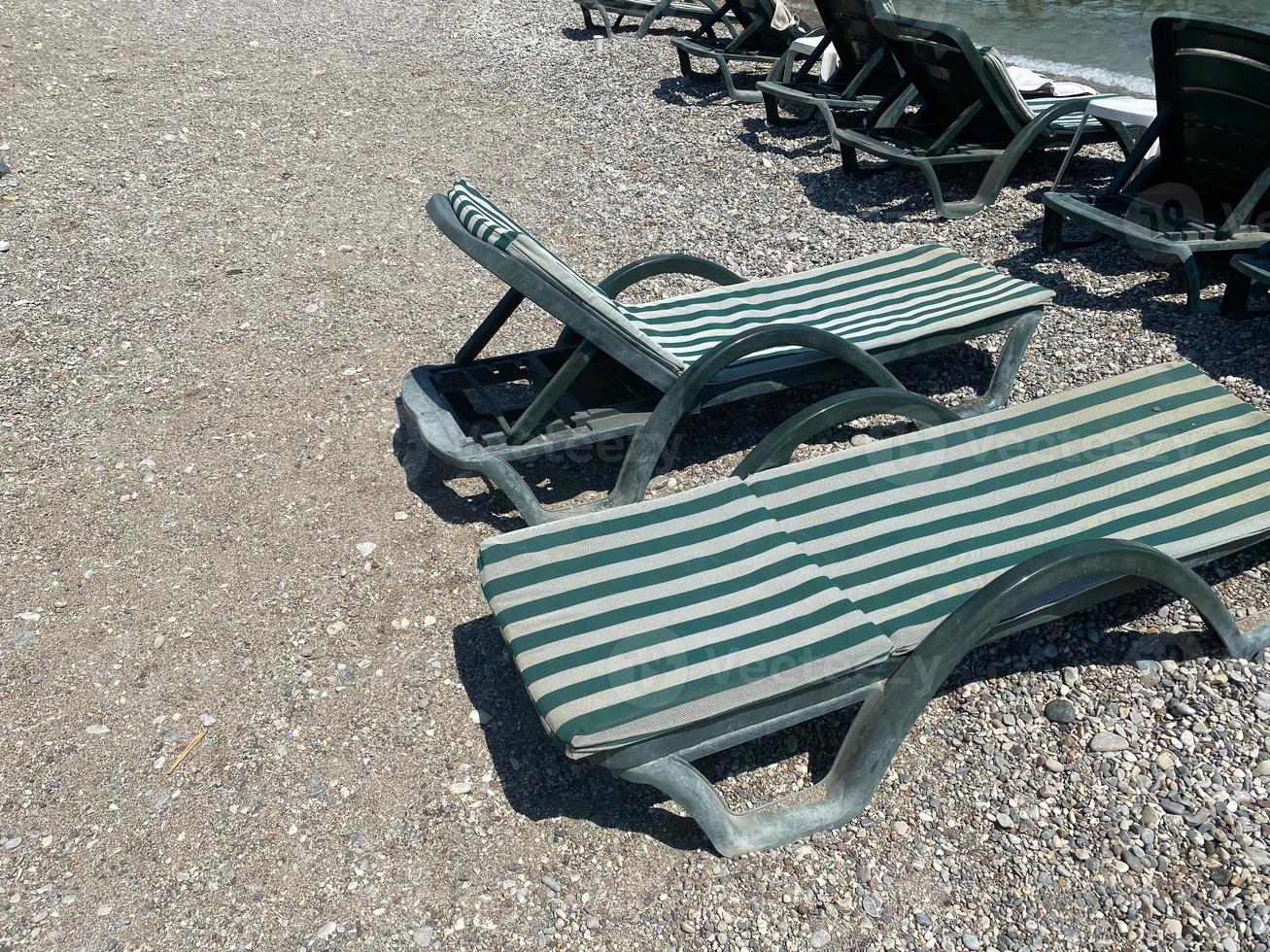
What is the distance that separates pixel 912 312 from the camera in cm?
442

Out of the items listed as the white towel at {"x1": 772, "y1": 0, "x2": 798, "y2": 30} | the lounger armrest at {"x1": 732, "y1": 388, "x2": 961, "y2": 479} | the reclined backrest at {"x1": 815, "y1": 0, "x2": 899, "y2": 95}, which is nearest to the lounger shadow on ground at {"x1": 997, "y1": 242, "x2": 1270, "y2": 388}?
the lounger armrest at {"x1": 732, "y1": 388, "x2": 961, "y2": 479}

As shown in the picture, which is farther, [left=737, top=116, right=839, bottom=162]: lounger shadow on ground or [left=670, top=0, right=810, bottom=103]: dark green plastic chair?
[left=670, top=0, right=810, bottom=103]: dark green plastic chair

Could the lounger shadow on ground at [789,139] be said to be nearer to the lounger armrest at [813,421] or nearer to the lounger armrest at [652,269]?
the lounger armrest at [652,269]

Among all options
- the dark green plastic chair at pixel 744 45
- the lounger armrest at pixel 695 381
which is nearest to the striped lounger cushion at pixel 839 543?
the lounger armrest at pixel 695 381

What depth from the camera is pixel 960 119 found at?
6367 millimetres

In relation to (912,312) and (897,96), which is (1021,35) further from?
(912,312)

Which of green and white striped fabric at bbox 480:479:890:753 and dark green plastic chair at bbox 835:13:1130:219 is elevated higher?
A: dark green plastic chair at bbox 835:13:1130:219

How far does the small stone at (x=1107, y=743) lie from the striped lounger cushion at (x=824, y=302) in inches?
70.1

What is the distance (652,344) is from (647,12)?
7898mm

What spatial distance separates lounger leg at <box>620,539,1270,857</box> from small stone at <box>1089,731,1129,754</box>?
19.7 inches

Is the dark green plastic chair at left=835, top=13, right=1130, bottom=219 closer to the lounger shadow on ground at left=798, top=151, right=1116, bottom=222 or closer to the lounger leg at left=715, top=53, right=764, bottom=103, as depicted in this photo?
the lounger shadow on ground at left=798, top=151, right=1116, bottom=222

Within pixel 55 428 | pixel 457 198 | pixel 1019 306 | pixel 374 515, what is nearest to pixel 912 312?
pixel 1019 306

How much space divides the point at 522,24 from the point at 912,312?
8.51m

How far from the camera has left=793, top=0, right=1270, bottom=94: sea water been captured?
39.6 feet
